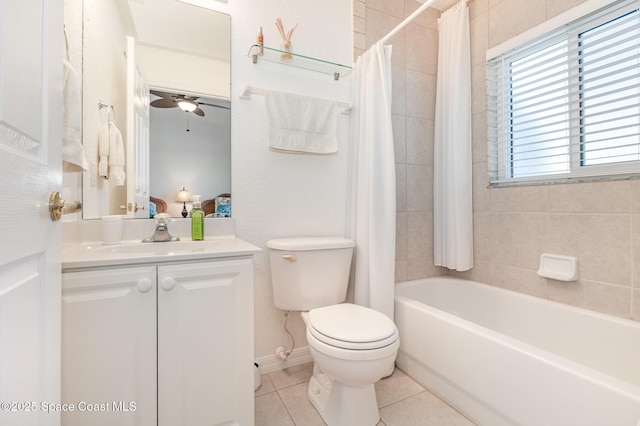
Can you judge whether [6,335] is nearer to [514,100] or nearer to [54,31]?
[54,31]

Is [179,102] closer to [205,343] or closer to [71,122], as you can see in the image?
[71,122]

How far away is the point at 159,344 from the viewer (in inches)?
38.1

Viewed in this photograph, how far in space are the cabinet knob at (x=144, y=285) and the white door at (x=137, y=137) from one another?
0.60 meters

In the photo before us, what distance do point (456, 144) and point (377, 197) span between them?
2.39 feet

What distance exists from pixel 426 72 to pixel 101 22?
6.44 feet

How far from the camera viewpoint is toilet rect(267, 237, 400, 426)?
1136 millimetres

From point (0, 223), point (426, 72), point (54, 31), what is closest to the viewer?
point (0, 223)

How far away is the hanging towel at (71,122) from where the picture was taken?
97 centimetres

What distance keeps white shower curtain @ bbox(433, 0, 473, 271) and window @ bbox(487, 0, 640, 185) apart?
6.0 inches

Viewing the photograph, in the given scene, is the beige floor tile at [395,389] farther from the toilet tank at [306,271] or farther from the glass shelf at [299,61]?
the glass shelf at [299,61]

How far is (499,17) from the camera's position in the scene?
5.95 feet

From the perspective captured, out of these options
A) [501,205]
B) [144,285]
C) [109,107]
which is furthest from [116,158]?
[501,205]

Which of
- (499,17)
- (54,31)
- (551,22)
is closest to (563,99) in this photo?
(551,22)

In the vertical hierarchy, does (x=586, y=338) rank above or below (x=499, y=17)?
below
